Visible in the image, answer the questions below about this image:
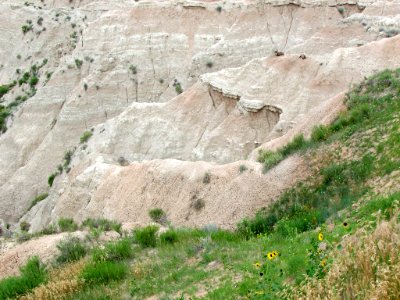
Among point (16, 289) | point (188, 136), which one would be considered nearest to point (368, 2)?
point (188, 136)

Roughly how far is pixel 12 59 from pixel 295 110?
30462 mm

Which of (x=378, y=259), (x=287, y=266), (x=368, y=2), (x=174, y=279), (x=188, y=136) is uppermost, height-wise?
(x=368, y=2)

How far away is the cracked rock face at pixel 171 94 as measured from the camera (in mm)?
19922

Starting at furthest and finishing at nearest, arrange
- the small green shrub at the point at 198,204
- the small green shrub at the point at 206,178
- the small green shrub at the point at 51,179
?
the small green shrub at the point at 51,179, the small green shrub at the point at 206,178, the small green shrub at the point at 198,204

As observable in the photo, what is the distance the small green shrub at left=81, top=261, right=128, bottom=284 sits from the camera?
8.55m

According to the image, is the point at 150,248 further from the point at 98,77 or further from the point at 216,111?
the point at 98,77

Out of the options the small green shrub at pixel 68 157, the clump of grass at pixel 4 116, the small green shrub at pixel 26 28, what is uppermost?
the small green shrub at pixel 26 28

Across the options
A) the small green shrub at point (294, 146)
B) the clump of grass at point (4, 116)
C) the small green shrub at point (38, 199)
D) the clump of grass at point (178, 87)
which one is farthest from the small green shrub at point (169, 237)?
the clump of grass at point (4, 116)

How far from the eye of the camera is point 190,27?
118 feet

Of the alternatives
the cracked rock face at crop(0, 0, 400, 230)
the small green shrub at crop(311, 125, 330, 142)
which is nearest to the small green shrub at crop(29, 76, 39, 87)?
the cracked rock face at crop(0, 0, 400, 230)

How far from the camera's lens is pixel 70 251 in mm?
10375

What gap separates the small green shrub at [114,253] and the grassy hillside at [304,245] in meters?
0.02

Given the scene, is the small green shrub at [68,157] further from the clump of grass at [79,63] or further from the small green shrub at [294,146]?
the small green shrub at [294,146]

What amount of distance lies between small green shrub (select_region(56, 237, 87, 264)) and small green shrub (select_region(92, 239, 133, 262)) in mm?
554
